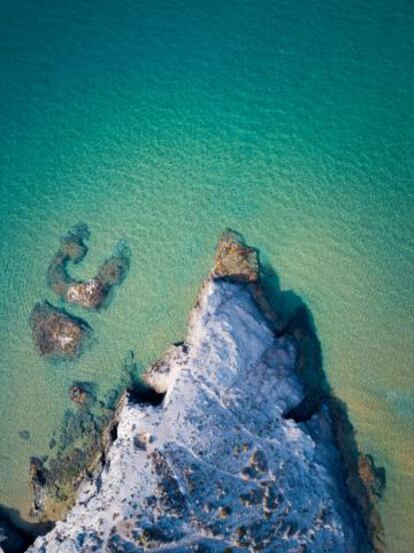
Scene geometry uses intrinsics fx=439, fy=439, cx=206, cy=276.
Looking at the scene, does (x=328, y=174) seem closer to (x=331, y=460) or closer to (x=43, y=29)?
(x=331, y=460)

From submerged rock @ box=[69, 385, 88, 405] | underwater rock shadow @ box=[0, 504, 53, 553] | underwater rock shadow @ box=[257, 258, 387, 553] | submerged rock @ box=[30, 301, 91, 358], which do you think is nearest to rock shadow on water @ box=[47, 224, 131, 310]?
submerged rock @ box=[30, 301, 91, 358]

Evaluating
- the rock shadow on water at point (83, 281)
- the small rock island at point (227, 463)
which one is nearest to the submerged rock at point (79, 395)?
the small rock island at point (227, 463)

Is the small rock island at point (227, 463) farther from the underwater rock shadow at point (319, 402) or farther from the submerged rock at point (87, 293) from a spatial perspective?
the submerged rock at point (87, 293)

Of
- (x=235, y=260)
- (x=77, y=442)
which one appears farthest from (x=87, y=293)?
(x=235, y=260)

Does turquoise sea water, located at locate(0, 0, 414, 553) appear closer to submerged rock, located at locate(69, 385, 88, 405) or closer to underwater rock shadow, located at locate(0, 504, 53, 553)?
underwater rock shadow, located at locate(0, 504, 53, 553)

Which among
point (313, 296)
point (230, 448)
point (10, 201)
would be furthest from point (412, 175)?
point (10, 201)
